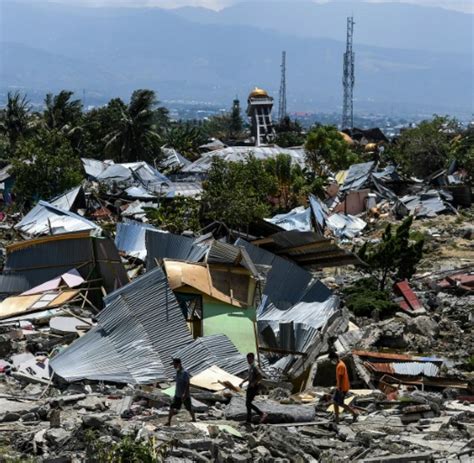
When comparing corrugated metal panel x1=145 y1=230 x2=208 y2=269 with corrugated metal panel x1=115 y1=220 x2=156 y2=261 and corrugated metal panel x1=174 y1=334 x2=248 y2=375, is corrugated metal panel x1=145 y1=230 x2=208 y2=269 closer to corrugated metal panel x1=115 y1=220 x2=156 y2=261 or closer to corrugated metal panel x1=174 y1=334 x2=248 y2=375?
corrugated metal panel x1=174 y1=334 x2=248 y2=375

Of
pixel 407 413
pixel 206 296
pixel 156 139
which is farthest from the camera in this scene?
pixel 156 139

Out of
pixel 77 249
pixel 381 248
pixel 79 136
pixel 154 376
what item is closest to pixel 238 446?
pixel 154 376

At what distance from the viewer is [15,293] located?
19.0m

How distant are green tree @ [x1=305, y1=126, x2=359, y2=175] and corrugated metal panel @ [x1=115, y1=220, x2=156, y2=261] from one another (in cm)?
2353

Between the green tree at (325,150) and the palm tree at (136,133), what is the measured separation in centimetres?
771

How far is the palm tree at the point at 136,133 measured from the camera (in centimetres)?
4878

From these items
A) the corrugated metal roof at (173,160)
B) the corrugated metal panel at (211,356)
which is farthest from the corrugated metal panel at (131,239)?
the corrugated metal roof at (173,160)

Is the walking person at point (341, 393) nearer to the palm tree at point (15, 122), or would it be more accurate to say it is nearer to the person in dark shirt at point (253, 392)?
the person in dark shirt at point (253, 392)

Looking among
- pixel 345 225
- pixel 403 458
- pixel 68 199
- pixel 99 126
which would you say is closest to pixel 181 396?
pixel 403 458

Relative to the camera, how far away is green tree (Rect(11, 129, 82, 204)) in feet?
105

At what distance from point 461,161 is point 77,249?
101 ft

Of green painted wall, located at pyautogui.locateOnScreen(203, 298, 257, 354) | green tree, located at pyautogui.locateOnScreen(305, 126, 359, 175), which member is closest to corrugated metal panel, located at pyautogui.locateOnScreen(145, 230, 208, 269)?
green painted wall, located at pyautogui.locateOnScreen(203, 298, 257, 354)

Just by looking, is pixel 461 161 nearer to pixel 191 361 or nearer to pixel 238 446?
pixel 191 361

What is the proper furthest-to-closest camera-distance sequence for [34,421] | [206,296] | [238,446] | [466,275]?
[466,275], [206,296], [34,421], [238,446]
